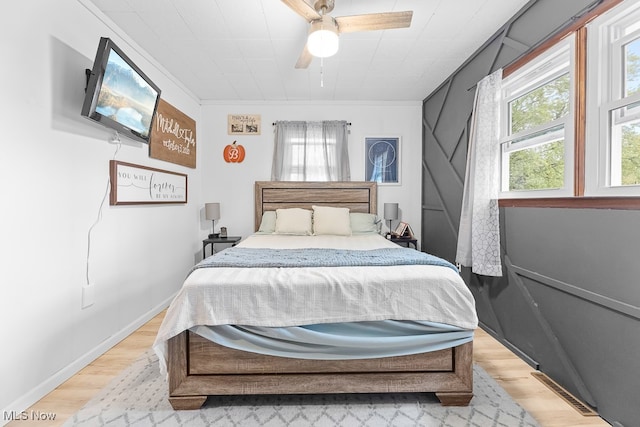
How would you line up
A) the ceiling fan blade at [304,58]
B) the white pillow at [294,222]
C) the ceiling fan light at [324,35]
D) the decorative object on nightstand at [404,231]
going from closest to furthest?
the ceiling fan light at [324,35]
the ceiling fan blade at [304,58]
the white pillow at [294,222]
the decorative object on nightstand at [404,231]

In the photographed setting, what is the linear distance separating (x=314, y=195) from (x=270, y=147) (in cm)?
92

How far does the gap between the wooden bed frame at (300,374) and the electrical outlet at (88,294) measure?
98 cm

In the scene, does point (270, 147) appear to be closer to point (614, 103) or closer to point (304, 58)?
point (304, 58)

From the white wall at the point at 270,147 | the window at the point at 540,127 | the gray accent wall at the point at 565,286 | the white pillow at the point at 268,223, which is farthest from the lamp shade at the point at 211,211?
the window at the point at 540,127

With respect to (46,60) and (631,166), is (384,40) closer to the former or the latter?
(631,166)

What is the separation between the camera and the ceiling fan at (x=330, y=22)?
1.85 m

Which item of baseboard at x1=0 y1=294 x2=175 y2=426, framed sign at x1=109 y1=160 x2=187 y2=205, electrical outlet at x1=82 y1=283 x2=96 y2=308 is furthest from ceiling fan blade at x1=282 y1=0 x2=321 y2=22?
baseboard at x1=0 y1=294 x2=175 y2=426

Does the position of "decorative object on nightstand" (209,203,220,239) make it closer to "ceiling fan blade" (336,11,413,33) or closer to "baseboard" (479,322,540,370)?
"ceiling fan blade" (336,11,413,33)

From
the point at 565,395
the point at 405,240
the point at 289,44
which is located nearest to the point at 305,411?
the point at 565,395

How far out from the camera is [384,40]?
8.53ft

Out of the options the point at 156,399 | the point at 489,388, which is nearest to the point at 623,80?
Result: the point at 489,388

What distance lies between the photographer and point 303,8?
1.83 meters

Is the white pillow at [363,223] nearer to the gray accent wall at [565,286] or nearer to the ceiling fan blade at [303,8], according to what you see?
the gray accent wall at [565,286]

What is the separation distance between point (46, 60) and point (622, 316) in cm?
343
